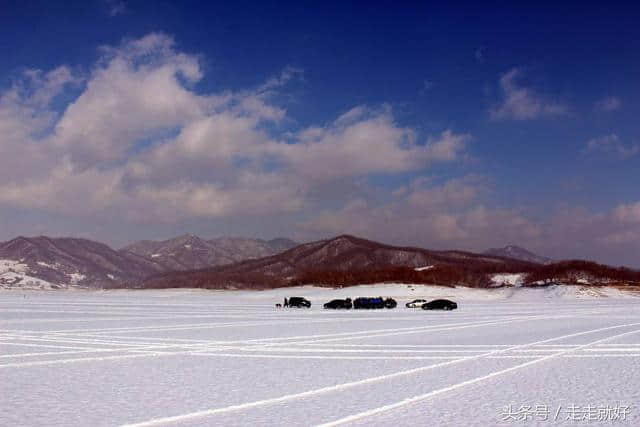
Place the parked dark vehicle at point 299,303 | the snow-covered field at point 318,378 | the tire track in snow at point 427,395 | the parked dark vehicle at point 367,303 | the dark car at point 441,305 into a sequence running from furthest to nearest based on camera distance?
the parked dark vehicle at point 299,303
the parked dark vehicle at point 367,303
the dark car at point 441,305
the snow-covered field at point 318,378
the tire track in snow at point 427,395

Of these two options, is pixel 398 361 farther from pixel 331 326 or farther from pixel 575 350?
pixel 331 326

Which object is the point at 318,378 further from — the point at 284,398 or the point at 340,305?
the point at 340,305

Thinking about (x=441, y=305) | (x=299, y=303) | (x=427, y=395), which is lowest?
(x=427, y=395)

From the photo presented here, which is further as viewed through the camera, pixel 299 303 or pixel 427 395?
pixel 299 303

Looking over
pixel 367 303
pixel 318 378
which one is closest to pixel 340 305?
pixel 367 303

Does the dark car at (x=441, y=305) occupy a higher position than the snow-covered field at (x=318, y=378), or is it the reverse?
the dark car at (x=441, y=305)

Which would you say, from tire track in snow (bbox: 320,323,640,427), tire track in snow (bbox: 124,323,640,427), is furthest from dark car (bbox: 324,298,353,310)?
tire track in snow (bbox: 124,323,640,427)

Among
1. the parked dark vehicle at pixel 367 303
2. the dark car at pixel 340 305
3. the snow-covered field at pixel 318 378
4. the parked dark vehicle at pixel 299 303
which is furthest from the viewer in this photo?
the parked dark vehicle at pixel 299 303

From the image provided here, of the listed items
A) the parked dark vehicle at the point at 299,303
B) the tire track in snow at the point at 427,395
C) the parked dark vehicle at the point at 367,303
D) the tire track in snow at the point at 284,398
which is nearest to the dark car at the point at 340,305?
the parked dark vehicle at the point at 367,303

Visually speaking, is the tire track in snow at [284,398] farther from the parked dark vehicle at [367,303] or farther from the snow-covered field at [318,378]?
the parked dark vehicle at [367,303]

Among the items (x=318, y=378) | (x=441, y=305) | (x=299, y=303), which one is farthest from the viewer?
(x=299, y=303)

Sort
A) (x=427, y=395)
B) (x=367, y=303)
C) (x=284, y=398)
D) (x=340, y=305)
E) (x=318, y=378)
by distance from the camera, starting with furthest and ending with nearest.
A: 1. (x=367, y=303)
2. (x=340, y=305)
3. (x=318, y=378)
4. (x=427, y=395)
5. (x=284, y=398)

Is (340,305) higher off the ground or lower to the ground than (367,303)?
lower

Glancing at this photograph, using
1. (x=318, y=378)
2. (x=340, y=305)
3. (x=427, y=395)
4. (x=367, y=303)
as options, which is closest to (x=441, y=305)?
(x=367, y=303)
